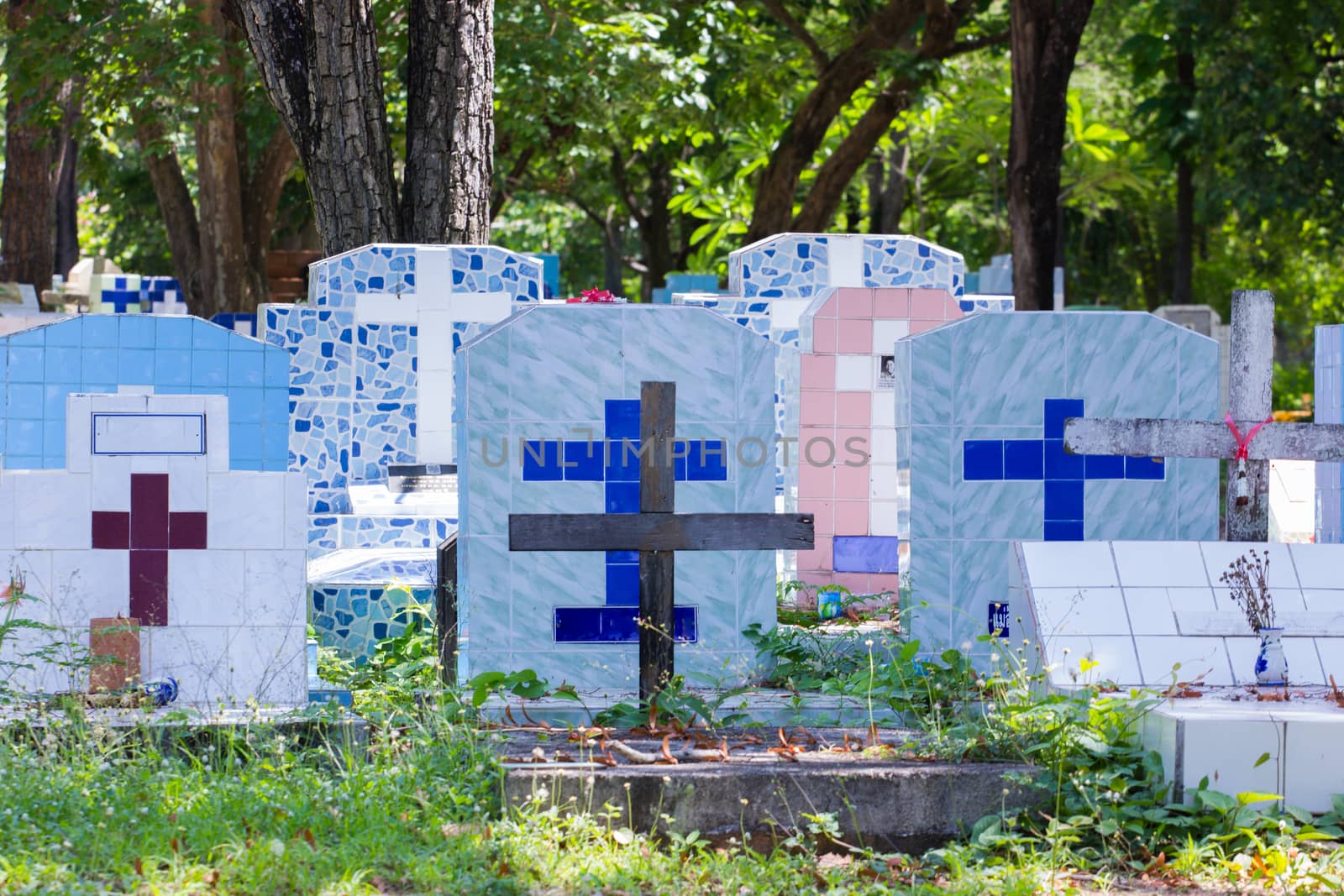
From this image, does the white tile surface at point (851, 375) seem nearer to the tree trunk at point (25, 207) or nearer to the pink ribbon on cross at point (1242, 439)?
the pink ribbon on cross at point (1242, 439)

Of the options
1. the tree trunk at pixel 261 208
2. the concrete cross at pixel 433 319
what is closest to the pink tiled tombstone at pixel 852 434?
the concrete cross at pixel 433 319

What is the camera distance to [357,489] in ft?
33.2

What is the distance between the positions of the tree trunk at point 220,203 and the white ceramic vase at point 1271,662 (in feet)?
41.7

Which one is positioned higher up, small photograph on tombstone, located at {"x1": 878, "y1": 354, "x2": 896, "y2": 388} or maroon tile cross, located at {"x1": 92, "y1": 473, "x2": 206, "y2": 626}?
small photograph on tombstone, located at {"x1": 878, "y1": 354, "x2": 896, "y2": 388}

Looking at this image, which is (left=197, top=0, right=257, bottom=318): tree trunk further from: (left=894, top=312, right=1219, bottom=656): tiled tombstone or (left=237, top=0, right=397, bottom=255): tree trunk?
(left=894, top=312, right=1219, bottom=656): tiled tombstone

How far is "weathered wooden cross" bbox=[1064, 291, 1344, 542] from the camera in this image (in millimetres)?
6816

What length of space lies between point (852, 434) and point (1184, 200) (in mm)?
14416

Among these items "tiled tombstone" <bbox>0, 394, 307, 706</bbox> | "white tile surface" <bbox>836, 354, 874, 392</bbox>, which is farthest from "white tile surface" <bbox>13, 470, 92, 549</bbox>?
"white tile surface" <bbox>836, 354, 874, 392</bbox>

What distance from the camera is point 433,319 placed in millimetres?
10492

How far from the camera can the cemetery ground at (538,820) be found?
4.79 meters

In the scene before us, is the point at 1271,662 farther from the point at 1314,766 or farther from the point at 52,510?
the point at 52,510

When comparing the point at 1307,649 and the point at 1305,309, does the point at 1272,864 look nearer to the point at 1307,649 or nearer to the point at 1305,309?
the point at 1307,649

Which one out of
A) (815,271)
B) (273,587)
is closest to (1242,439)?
(273,587)

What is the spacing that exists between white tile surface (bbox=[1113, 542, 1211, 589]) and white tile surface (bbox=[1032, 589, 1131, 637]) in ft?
0.50
